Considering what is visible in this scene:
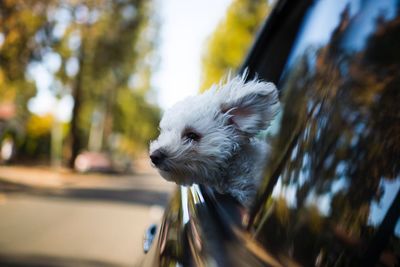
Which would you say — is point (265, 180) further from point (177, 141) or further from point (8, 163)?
point (8, 163)

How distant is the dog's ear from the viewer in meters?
1.20

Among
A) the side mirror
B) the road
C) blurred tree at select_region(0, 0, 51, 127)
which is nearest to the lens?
the side mirror

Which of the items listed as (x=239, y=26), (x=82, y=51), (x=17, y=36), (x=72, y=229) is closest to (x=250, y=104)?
(x=72, y=229)

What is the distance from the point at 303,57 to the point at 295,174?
19.6 inches

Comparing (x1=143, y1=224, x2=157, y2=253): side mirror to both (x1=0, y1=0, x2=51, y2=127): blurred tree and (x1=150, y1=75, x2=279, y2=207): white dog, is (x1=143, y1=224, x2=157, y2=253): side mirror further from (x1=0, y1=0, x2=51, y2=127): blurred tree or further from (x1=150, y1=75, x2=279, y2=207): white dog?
(x1=0, y1=0, x2=51, y2=127): blurred tree

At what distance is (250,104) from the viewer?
123 centimetres

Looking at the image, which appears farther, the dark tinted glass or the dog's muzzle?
the dog's muzzle

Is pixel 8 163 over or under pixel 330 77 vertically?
under

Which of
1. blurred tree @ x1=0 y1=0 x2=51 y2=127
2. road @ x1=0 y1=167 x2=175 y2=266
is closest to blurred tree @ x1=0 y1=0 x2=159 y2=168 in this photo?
blurred tree @ x1=0 y1=0 x2=51 y2=127

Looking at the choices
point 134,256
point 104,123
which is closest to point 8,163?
point 104,123

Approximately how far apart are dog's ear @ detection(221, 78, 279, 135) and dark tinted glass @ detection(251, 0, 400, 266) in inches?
5.0

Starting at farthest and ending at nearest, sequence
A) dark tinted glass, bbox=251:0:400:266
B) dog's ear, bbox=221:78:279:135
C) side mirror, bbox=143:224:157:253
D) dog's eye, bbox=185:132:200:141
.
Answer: side mirror, bbox=143:224:157:253 < dog's eye, bbox=185:132:200:141 < dog's ear, bbox=221:78:279:135 < dark tinted glass, bbox=251:0:400:266

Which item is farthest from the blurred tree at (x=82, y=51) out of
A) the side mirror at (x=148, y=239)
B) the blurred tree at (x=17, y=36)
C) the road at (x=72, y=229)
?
the side mirror at (x=148, y=239)

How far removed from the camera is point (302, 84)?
156cm
